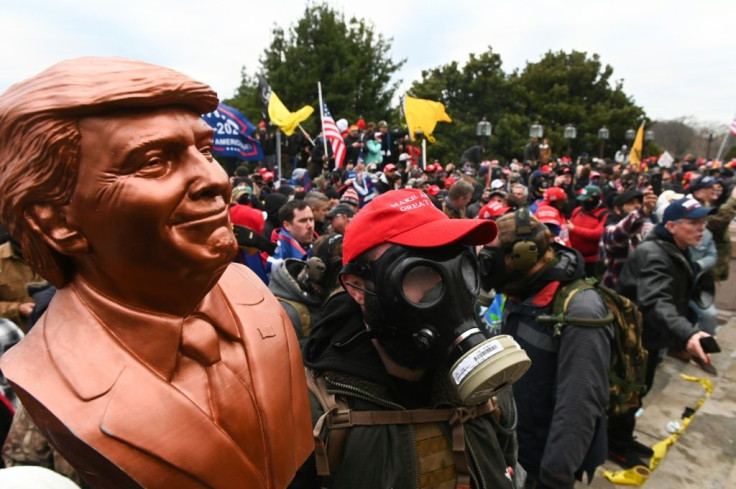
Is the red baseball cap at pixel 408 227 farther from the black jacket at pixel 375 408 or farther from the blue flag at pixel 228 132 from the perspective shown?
the blue flag at pixel 228 132

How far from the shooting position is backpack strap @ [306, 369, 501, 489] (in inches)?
60.0

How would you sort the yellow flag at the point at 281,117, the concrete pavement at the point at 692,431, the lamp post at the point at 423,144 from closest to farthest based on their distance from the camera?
the concrete pavement at the point at 692,431 < the yellow flag at the point at 281,117 < the lamp post at the point at 423,144

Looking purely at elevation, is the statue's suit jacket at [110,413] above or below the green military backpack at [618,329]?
above

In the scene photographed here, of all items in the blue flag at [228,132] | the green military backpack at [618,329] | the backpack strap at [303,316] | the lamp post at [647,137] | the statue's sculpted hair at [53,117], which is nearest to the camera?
the statue's sculpted hair at [53,117]

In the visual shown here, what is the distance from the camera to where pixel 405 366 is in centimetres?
162

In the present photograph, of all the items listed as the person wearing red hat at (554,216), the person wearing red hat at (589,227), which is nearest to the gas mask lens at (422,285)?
the person wearing red hat at (554,216)

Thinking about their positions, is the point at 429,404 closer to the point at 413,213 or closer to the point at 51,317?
the point at 413,213

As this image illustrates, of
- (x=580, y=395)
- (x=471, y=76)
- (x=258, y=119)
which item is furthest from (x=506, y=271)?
(x=471, y=76)

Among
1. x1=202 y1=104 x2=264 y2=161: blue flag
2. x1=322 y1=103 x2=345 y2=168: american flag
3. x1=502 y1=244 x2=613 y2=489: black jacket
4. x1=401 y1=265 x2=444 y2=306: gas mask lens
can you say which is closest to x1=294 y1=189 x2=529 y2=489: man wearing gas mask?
x1=401 y1=265 x2=444 y2=306: gas mask lens

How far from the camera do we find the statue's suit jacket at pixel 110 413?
2.94ft

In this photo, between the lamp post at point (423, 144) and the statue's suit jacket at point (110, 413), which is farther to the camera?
the lamp post at point (423, 144)

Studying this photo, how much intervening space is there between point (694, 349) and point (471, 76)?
27923mm

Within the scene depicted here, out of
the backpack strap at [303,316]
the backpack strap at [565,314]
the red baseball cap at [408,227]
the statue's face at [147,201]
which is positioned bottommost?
the backpack strap at [303,316]

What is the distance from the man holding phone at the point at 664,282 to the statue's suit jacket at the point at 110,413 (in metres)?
3.50
